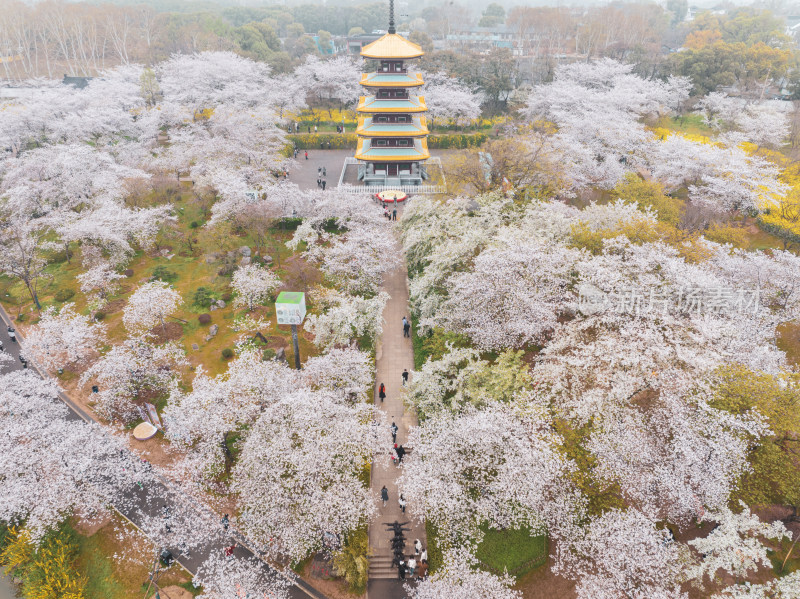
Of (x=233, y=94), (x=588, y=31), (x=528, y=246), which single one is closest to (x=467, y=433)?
(x=528, y=246)

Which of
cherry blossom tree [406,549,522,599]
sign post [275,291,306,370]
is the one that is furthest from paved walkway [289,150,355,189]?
cherry blossom tree [406,549,522,599]

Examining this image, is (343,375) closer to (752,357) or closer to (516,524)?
(516,524)

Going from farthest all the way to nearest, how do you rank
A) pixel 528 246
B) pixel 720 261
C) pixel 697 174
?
pixel 697 174 → pixel 720 261 → pixel 528 246

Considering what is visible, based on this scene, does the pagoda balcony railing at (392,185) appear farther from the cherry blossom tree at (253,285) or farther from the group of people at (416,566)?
the group of people at (416,566)

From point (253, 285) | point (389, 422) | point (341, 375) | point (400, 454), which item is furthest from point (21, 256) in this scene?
point (400, 454)

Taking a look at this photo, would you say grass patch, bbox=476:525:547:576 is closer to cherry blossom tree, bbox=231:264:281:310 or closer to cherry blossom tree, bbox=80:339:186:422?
cherry blossom tree, bbox=80:339:186:422

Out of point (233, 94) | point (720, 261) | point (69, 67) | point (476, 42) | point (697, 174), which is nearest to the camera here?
point (720, 261)

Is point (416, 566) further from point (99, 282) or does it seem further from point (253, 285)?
point (99, 282)
